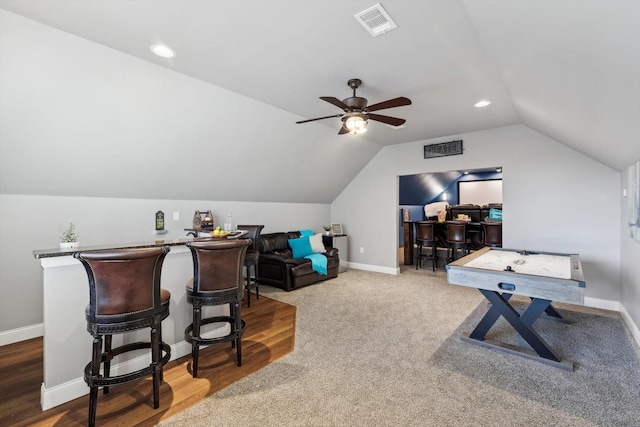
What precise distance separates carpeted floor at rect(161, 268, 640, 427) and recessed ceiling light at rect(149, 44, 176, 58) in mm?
2884

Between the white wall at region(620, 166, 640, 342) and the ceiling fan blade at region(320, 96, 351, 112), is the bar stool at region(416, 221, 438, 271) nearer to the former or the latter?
the white wall at region(620, 166, 640, 342)

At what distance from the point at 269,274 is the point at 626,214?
16.8 ft

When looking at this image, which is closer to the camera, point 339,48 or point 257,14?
point 257,14

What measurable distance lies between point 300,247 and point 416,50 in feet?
12.9

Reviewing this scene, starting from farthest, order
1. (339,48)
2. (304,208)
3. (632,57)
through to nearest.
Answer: (304,208) < (339,48) < (632,57)

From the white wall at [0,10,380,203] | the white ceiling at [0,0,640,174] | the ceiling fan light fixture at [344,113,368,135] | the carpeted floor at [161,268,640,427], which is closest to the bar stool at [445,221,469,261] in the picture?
the carpeted floor at [161,268,640,427]

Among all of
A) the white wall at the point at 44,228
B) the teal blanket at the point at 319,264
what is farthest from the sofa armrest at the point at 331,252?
the white wall at the point at 44,228

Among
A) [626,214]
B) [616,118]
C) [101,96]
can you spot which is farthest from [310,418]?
[626,214]

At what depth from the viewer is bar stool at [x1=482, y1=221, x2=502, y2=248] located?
17.9 ft

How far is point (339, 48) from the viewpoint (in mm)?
2496

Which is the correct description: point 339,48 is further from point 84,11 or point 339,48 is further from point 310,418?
point 310,418

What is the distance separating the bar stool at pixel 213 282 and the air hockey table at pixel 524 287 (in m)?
2.05

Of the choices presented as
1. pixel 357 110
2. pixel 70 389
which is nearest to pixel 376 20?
pixel 357 110

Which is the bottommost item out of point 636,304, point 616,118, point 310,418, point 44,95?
point 310,418
